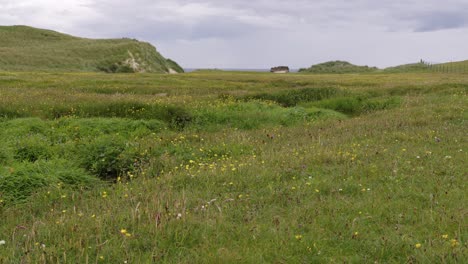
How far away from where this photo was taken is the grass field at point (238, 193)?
506 centimetres

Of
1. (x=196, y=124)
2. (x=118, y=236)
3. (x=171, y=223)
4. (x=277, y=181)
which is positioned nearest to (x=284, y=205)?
(x=277, y=181)

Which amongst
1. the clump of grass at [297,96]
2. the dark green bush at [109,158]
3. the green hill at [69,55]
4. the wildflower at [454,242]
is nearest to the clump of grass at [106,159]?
the dark green bush at [109,158]

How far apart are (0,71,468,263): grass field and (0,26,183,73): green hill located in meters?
56.5

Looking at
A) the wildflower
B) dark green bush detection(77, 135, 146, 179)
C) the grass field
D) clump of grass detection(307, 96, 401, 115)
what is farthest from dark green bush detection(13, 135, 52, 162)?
clump of grass detection(307, 96, 401, 115)

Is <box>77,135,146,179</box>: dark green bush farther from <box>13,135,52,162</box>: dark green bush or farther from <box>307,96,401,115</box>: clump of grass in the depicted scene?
<box>307,96,401,115</box>: clump of grass

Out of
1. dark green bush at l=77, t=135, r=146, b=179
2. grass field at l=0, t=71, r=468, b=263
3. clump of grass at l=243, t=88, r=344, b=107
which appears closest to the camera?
grass field at l=0, t=71, r=468, b=263

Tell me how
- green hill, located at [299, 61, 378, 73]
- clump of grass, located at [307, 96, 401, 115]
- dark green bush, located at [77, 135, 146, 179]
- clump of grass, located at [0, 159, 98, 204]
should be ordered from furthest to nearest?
green hill, located at [299, 61, 378, 73] → clump of grass, located at [307, 96, 401, 115] → dark green bush, located at [77, 135, 146, 179] → clump of grass, located at [0, 159, 98, 204]

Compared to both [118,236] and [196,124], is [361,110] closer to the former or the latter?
[196,124]

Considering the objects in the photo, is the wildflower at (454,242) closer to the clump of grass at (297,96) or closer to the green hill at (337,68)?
the clump of grass at (297,96)

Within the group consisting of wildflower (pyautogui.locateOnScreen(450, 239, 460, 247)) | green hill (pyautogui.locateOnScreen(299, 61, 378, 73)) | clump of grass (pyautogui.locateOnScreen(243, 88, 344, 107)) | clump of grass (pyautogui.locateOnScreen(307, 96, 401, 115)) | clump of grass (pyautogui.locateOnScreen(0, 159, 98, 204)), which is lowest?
clump of grass (pyautogui.locateOnScreen(0, 159, 98, 204))

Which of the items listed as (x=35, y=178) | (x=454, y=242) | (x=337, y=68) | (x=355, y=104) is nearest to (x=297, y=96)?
(x=355, y=104)

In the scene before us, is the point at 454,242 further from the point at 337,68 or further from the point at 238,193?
the point at 337,68

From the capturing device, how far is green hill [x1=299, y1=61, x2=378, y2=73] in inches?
Answer: 4023

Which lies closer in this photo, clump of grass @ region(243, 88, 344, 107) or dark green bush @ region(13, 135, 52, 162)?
dark green bush @ region(13, 135, 52, 162)
